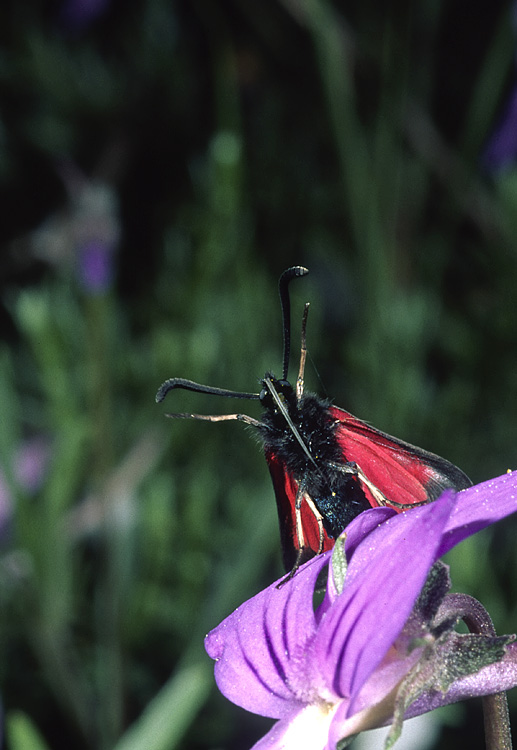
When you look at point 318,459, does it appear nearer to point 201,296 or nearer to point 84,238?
point 201,296

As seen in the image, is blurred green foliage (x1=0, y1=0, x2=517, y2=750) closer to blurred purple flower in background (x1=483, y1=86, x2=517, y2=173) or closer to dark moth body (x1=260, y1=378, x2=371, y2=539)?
blurred purple flower in background (x1=483, y1=86, x2=517, y2=173)

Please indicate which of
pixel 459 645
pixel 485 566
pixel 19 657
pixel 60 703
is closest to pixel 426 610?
pixel 459 645

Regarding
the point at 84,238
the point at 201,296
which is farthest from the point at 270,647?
the point at 84,238

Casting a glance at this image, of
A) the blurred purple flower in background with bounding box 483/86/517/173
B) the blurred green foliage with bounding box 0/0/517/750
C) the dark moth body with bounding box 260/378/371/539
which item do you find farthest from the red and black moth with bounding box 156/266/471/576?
the blurred purple flower in background with bounding box 483/86/517/173

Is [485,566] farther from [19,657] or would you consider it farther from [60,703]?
[19,657]

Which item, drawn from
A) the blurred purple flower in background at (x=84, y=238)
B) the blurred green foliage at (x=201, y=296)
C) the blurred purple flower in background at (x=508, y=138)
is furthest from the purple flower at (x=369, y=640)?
the blurred purple flower in background at (x=84, y=238)

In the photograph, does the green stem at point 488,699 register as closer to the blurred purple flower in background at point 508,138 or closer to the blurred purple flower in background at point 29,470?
the blurred purple flower in background at point 508,138
